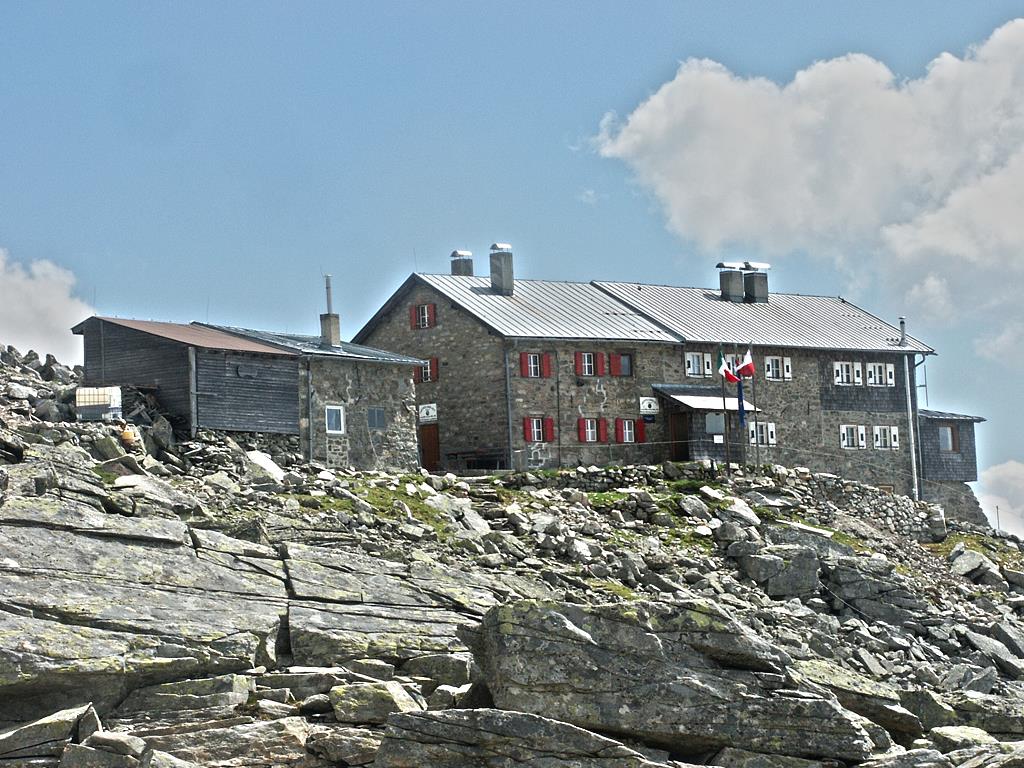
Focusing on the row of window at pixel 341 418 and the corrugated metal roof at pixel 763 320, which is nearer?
the row of window at pixel 341 418

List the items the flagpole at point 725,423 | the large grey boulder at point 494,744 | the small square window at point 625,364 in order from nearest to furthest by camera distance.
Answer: the large grey boulder at point 494,744 < the flagpole at point 725,423 < the small square window at point 625,364

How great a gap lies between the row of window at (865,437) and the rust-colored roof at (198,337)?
28.7m

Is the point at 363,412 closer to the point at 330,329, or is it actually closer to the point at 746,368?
the point at 330,329

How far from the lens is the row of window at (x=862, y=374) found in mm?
76938

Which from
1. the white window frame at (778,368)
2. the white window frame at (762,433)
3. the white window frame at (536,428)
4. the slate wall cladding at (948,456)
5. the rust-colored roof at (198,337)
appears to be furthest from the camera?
the slate wall cladding at (948,456)

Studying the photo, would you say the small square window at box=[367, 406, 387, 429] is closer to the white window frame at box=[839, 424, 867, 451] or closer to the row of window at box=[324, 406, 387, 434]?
the row of window at box=[324, 406, 387, 434]

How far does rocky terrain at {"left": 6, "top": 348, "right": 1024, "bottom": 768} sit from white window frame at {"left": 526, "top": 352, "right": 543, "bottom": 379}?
1446cm

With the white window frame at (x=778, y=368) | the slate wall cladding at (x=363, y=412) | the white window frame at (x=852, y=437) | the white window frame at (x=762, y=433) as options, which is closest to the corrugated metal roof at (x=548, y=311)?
the white window frame at (x=762, y=433)

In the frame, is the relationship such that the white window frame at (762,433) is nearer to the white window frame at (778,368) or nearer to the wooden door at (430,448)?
the white window frame at (778,368)

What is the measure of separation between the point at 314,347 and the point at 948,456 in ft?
115

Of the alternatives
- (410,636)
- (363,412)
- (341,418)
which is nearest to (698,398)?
(363,412)

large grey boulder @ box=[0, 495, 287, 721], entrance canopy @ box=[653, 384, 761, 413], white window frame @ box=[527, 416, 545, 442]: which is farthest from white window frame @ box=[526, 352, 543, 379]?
large grey boulder @ box=[0, 495, 287, 721]

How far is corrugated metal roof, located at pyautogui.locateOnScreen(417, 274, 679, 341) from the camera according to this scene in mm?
69062

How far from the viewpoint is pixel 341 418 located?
60844 mm
